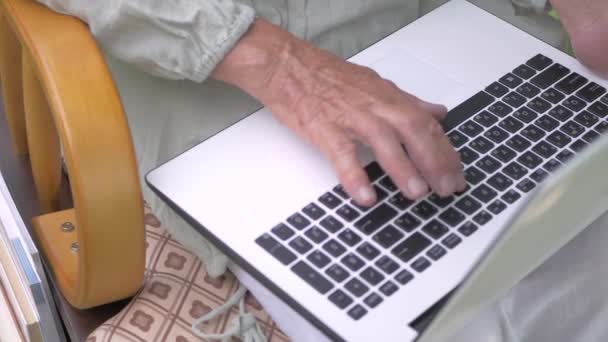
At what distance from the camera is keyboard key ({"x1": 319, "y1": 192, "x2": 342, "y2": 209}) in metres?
0.72

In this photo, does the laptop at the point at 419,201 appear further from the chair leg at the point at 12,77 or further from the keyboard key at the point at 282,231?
the chair leg at the point at 12,77

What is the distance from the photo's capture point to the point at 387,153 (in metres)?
0.73

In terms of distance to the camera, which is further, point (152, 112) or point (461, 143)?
point (152, 112)

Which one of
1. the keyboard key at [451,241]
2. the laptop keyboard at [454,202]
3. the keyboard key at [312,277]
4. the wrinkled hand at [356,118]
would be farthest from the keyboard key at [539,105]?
the keyboard key at [312,277]

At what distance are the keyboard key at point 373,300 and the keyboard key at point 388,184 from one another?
0.39ft

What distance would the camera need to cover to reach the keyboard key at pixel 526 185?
748 mm

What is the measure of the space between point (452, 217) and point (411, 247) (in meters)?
0.05

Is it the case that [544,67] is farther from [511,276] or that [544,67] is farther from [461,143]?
[511,276]

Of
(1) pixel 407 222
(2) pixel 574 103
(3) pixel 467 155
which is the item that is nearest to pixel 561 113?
(2) pixel 574 103

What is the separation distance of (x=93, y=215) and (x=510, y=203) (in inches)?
13.9

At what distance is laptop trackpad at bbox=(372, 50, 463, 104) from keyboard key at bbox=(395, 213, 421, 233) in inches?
6.7

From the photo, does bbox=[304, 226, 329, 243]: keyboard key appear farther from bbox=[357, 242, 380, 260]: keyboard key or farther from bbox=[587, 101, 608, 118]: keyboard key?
bbox=[587, 101, 608, 118]: keyboard key

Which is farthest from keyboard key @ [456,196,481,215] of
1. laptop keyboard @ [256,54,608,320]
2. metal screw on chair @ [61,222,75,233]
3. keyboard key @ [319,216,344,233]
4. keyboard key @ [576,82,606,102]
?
metal screw on chair @ [61,222,75,233]

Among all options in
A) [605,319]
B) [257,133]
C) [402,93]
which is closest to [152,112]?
[257,133]
